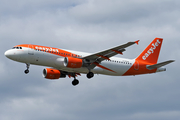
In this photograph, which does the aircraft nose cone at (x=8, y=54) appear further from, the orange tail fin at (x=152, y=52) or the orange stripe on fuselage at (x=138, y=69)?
the orange tail fin at (x=152, y=52)

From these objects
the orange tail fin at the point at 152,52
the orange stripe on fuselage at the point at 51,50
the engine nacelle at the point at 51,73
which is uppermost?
the orange tail fin at the point at 152,52

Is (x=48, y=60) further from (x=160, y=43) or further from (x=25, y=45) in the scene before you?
(x=160, y=43)

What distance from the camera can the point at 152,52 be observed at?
59.2 meters

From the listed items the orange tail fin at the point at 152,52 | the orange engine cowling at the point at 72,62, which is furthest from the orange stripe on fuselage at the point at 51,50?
the orange tail fin at the point at 152,52

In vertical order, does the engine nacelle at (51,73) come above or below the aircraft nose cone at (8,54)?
below

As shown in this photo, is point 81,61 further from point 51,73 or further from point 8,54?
point 8,54

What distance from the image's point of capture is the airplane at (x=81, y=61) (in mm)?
47594

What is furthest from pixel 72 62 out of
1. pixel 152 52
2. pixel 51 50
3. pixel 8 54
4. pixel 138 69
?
pixel 152 52

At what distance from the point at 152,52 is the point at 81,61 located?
624 inches

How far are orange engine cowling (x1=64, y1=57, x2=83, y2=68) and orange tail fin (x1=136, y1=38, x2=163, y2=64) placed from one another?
12958mm

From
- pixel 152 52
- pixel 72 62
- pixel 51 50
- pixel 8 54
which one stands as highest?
pixel 152 52

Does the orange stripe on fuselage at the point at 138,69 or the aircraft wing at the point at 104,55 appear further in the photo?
the orange stripe on fuselage at the point at 138,69

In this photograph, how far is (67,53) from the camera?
49.9 meters

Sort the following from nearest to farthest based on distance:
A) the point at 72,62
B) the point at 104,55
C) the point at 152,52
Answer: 1. the point at 72,62
2. the point at 104,55
3. the point at 152,52
